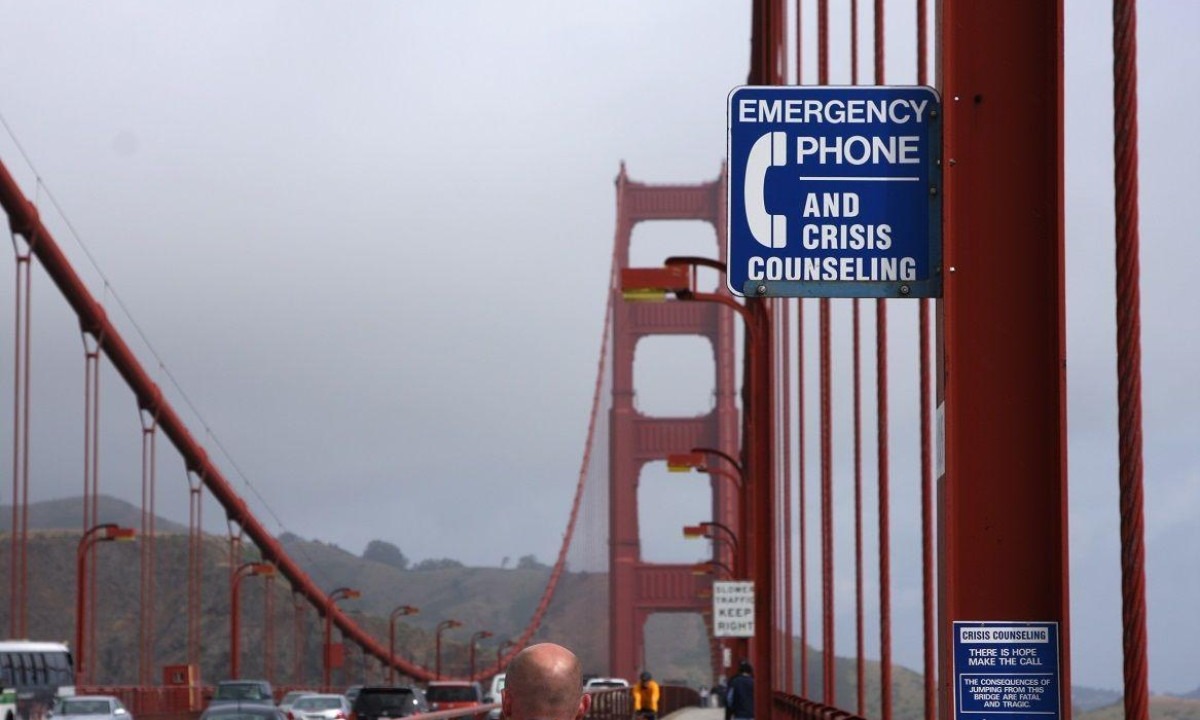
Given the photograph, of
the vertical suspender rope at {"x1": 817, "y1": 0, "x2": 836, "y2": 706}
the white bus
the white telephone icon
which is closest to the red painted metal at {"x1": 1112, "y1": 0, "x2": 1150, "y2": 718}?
the white telephone icon

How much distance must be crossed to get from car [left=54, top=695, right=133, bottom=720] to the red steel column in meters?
34.8

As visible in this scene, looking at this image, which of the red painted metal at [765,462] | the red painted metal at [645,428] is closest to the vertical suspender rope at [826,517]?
the red painted metal at [765,462]

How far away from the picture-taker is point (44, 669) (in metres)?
47.6

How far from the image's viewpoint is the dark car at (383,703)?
35844 millimetres

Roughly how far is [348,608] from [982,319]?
182131 millimetres

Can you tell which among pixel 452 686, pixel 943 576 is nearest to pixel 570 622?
pixel 452 686

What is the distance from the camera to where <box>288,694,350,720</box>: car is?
125ft

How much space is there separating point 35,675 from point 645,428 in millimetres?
45180

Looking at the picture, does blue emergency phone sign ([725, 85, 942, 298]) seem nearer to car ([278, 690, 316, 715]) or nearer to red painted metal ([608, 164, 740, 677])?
car ([278, 690, 316, 715])

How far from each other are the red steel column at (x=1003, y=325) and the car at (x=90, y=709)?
114ft

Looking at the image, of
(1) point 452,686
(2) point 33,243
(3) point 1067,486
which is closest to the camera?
(3) point 1067,486

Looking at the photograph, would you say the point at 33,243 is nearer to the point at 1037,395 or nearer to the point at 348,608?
the point at 1037,395

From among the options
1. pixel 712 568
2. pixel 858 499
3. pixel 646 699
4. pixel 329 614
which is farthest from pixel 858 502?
pixel 329 614

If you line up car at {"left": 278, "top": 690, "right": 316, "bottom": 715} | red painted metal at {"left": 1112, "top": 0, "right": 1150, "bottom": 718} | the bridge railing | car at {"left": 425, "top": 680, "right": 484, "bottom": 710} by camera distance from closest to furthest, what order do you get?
red painted metal at {"left": 1112, "top": 0, "right": 1150, "bottom": 718} < the bridge railing < car at {"left": 278, "top": 690, "right": 316, "bottom": 715} < car at {"left": 425, "top": 680, "right": 484, "bottom": 710}
